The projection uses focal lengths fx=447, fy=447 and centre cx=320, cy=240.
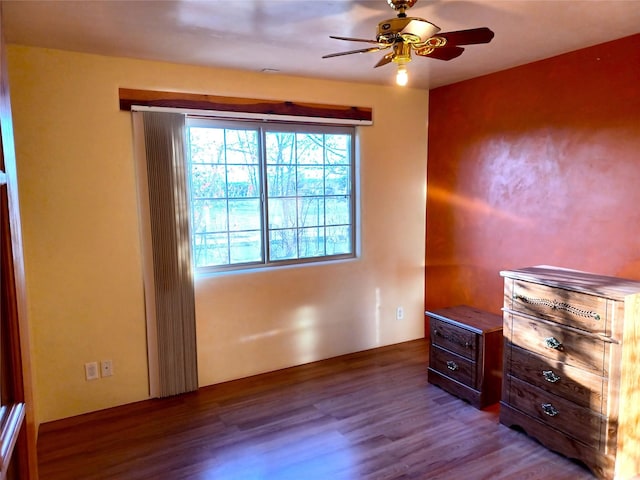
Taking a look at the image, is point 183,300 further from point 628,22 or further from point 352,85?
point 628,22

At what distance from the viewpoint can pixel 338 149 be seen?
4.02 m

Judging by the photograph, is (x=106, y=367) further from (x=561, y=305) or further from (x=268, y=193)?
(x=561, y=305)

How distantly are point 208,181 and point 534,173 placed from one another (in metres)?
2.47

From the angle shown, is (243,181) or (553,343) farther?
(243,181)

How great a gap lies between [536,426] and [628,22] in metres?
2.36

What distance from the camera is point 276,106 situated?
3.58 meters

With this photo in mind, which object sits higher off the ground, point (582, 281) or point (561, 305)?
point (582, 281)

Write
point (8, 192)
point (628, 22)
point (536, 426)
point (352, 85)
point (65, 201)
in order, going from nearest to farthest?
point (8, 192), point (628, 22), point (536, 426), point (65, 201), point (352, 85)

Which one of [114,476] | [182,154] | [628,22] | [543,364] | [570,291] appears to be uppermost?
[628,22]

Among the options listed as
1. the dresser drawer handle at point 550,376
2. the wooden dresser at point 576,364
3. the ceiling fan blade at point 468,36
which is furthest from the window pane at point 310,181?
the dresser drawer handle at point 550,376

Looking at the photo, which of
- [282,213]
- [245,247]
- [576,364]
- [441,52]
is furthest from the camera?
[282,213]

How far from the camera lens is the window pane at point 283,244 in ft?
12.4

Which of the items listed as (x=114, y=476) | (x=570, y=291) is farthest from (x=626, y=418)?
Result: (x=114, y=476)

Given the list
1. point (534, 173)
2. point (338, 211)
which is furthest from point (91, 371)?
point (534, 173)
